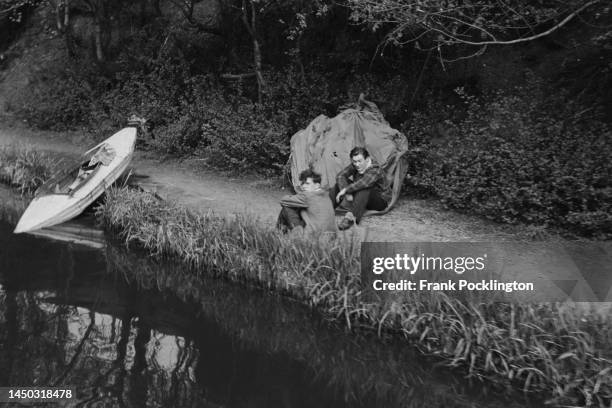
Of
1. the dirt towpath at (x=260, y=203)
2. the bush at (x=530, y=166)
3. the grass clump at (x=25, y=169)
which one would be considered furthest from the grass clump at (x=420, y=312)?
the grass clump at (x=25, y=169)

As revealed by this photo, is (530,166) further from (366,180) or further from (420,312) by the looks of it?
(420,312)

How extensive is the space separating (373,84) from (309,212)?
394 cm

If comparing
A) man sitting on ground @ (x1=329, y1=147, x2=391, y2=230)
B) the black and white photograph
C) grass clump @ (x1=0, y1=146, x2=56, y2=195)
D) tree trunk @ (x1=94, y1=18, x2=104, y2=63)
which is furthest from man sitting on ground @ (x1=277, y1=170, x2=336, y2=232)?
tree trunk @ (x1=94, y1=18, x2=104, y2=63)

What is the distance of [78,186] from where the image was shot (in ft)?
26.0

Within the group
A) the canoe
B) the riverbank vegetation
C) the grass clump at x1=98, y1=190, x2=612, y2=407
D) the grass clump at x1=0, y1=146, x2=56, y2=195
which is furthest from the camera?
the grass clump at x1=0, y1=146, x2=56, y2=195

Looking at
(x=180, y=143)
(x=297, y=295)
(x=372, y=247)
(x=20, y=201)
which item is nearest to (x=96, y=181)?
(x=20, y=201)

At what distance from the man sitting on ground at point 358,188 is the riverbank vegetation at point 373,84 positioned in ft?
2.99

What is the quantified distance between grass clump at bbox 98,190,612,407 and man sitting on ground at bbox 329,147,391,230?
91 cm

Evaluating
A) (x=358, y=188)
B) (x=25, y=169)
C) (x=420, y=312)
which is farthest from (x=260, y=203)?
(x=25, y=169)

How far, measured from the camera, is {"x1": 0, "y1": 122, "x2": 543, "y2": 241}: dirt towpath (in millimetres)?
6523

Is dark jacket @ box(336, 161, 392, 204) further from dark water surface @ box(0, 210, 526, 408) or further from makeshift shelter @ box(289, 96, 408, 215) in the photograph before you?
dark water surface @ box(0, 210, 526, 408)

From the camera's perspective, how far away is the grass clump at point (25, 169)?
9.02 meters

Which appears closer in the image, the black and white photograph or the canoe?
the black and white photograph

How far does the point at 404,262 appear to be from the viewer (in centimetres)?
532
